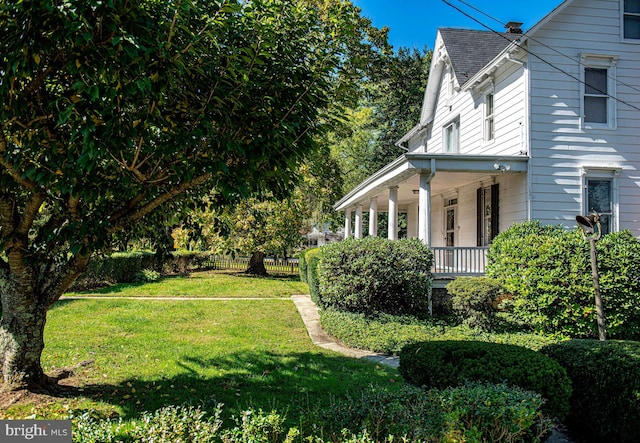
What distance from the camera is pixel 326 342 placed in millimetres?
8859

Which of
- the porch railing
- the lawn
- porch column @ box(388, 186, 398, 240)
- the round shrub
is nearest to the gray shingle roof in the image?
porch column @ box(388, 186, 398, 240)

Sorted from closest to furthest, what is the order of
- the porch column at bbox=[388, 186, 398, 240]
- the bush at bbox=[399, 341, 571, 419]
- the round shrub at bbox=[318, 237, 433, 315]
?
1. the bush at bbox=[399, 341, 571, 419]
2. the round shrub at bbox=[318, 237, 433, 315]
3. the porch column at bbox=[388, 186, 398, 240]

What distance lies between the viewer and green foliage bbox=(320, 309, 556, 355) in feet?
26.8

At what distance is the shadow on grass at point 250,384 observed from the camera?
517 centimetres

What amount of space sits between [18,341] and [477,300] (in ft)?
26.3

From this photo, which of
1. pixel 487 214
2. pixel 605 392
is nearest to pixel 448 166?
pixel 487 214

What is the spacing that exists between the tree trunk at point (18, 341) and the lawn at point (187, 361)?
38cm

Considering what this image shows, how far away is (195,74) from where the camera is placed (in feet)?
13.8

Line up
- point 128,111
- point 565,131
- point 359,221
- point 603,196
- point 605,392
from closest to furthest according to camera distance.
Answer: point 128,111
point 605,392
point 565,131
point 603,196
point 359,221

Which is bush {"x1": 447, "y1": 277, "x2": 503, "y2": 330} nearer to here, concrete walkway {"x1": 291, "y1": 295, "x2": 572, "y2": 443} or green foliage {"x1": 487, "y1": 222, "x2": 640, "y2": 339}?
green foliage {"x1": 487, "y1": 222, "x2": 640, "y2": 339}

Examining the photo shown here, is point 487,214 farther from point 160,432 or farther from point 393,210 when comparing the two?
point 160,432

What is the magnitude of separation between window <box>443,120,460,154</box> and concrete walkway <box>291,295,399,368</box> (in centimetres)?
749

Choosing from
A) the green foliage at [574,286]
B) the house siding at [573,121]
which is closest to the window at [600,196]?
the house siding at [573,121]

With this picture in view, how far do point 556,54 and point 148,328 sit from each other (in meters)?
11.7
